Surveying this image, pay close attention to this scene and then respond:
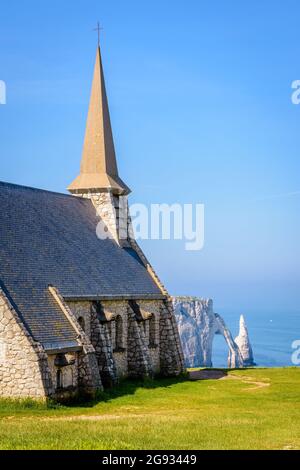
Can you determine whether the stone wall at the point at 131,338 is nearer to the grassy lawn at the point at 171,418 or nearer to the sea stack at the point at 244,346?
the grassy lawn at the point at 171,418

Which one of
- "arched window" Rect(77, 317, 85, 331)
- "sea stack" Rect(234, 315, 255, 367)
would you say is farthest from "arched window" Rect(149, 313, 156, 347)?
"sea stack" Rect(234, 315, 255, 367)

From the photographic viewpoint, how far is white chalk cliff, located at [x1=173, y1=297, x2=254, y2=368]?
12308 cm

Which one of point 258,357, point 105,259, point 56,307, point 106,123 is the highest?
point 106,123

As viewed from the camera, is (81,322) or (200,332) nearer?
(81,322)

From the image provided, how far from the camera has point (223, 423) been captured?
83.1 ft

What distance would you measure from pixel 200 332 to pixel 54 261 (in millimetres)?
93006

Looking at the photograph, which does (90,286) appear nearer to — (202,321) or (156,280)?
(156,280)

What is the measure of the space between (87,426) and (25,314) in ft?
Result: 26.0

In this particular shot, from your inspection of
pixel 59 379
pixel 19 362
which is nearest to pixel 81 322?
pixel 59 379

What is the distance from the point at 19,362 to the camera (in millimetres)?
28875

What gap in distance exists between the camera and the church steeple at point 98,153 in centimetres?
4634

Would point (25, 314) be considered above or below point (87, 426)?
above

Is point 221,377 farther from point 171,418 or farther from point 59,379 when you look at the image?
point 171,418
